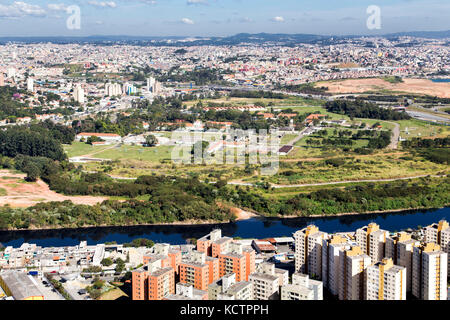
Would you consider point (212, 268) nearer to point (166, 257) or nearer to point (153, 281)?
point (166, 257)

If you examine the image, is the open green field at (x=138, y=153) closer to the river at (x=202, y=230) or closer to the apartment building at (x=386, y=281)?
the river at (x=202, y=230)

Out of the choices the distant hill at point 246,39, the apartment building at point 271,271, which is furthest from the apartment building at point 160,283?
the distant hill at point 246,39

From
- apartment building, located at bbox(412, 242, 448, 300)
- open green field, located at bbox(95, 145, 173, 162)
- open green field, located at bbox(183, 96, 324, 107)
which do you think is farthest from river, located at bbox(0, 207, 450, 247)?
open green field, located at bbox(183, 96, 324, 107)

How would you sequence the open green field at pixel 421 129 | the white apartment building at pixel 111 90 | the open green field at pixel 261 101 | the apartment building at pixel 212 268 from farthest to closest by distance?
the white apartment building at pixel 111 90, the open green field at pixel 261 101, the open green field at pixel 421 129, the apartment building at pixel 212 268

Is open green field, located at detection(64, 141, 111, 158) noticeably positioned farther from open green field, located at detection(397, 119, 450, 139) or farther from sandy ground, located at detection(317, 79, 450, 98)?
sandy ground, located at detection(317, 79, 450, 98)

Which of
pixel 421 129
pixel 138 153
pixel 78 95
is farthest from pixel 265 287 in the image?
pixel 78 95
